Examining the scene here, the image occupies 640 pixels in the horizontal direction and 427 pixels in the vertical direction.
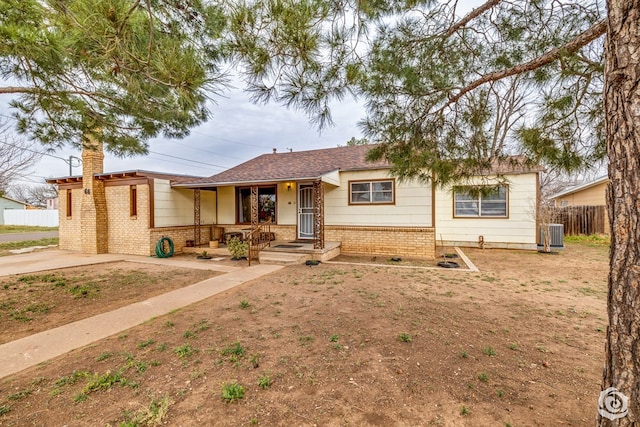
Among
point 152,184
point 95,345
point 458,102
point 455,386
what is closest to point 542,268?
point 458,102

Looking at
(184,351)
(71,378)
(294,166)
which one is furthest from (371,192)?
(71,378)

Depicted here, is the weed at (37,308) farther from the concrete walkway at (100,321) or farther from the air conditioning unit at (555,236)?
the air conditioning unit at (555,236)

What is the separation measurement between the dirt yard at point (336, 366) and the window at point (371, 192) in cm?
511

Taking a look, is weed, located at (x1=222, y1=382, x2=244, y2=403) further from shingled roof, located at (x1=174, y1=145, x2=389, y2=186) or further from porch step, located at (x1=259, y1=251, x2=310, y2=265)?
shingled roof, located at (x1=174, y1=145, x2=389, y2=186)

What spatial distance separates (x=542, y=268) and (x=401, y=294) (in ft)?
17.2

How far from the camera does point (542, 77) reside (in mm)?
3266

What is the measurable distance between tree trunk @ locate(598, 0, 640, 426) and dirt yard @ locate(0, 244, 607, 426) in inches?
34.3

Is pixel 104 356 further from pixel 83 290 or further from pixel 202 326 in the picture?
pixel 83 290

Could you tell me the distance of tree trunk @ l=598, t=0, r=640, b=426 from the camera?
141cm

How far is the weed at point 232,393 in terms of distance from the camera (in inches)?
93.0

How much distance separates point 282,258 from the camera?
8711 millimetres

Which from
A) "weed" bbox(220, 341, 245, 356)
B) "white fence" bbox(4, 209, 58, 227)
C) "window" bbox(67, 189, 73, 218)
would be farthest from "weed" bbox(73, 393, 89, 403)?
"white fence" bbox(4, 209, 58, 227)

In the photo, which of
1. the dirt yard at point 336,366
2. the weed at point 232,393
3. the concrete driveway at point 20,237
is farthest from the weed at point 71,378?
the concrete driveway at point 20,237

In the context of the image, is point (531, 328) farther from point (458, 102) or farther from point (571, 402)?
point (458, 102)
